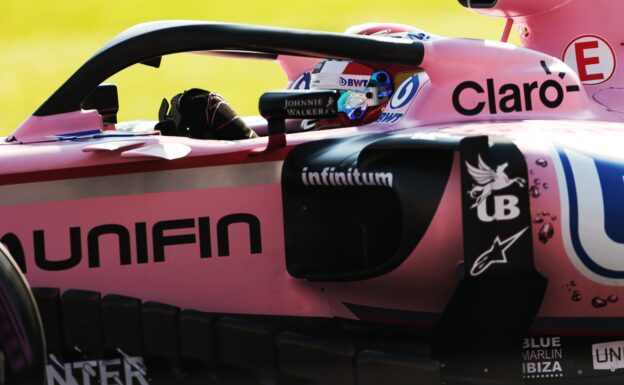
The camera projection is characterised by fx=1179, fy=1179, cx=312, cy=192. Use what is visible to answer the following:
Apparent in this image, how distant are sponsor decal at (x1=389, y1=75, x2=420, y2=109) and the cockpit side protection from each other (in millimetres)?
575

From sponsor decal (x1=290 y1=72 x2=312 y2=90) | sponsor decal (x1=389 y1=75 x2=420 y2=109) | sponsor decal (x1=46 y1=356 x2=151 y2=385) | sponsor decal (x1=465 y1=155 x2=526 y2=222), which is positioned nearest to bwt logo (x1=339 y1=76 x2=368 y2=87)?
sponsor decal (x1=290 y1=72 x2=312 y2=90)

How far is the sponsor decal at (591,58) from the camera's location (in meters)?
4.65

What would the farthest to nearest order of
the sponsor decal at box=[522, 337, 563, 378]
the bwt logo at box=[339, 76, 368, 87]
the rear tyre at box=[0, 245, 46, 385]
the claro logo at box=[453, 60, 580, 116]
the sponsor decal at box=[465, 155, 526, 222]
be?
the bwt logo at box=[339, 76, 368, 87], the claro logo at box=[453, 60, 580, 116], the sponsor decal at box=[522, 337, 563, 378], the sponsor decal at box=[465, 155, 526, 222], the rear tyre at box=[0, 245, 46, 385]

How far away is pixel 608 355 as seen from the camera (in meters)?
3.63

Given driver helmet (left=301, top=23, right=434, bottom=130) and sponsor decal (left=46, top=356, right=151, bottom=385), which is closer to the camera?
sponsor decal (left=46, top=356, right=151, bottom=385)

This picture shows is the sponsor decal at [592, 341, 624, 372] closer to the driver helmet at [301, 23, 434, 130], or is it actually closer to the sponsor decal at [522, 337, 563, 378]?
the sponsor decal at [522, 337, 563, 378]

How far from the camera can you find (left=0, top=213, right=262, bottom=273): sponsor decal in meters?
3.62

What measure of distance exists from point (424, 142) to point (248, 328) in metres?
0.77

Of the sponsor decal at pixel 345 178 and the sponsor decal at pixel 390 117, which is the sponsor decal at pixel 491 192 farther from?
the sponsor decal at pixel 390 117

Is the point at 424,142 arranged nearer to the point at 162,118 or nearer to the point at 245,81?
the point at 162,118

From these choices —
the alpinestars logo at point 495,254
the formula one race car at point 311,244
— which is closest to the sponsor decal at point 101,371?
the formula one race car at point 311,244

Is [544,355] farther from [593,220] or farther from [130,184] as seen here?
[130,184]

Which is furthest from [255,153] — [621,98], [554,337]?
[621,98]

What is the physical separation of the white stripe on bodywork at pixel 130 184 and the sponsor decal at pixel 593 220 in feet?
3.12
